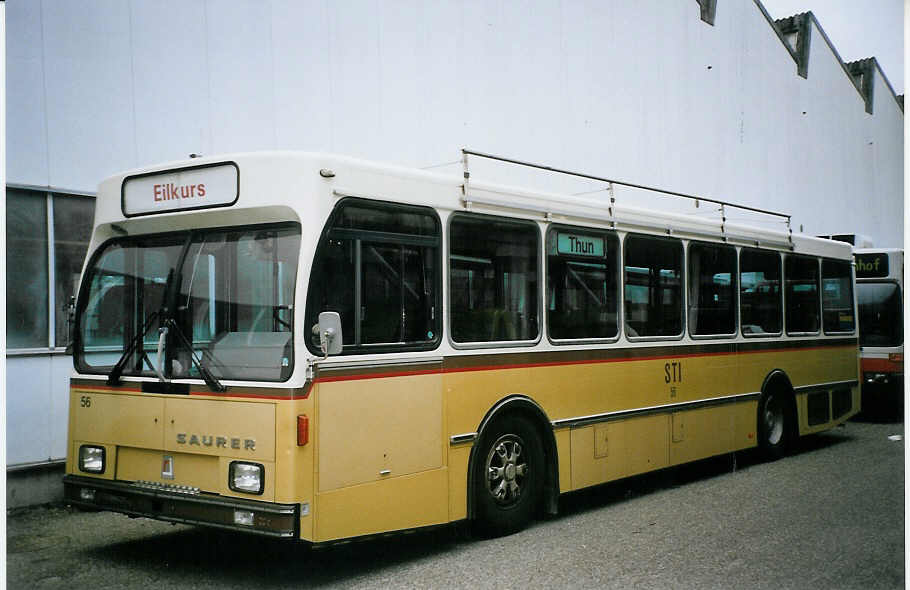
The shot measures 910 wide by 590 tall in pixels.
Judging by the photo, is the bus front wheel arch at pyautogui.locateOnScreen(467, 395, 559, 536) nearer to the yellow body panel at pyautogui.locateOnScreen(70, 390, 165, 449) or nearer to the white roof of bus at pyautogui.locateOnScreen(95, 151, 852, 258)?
the white roof of bus at pyautogui.locateOnScreen(95, 151, 852, 258)

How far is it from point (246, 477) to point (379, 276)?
156 cm

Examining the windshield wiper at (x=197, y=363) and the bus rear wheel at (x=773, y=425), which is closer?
the windshield wiper at (x=197, y=363)

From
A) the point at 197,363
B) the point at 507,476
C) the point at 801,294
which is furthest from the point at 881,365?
the point at 197,363

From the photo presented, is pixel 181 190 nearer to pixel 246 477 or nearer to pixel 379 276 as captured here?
pixel 379 276

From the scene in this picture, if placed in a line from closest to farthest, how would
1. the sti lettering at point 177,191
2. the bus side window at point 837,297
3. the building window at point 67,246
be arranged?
1. the sti lettering at point 177,191
2. the building window at point 67,246
3. the bus side window at point 837,297

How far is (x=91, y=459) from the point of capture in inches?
244

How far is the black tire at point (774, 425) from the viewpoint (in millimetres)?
10672

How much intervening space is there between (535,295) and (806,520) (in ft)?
9.87

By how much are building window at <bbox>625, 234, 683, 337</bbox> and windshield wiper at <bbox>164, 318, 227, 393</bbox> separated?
4.22 meters

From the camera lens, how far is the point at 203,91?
9.50 metres

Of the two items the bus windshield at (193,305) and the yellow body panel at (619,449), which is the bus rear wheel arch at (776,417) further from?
the bus windshield at (193,305)

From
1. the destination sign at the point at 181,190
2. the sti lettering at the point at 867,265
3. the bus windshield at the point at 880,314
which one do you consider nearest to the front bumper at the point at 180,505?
the destination sign at the point at 181,190

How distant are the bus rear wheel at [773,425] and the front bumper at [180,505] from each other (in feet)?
23.0

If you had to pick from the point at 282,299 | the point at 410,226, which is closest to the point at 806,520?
the point at 410,226
